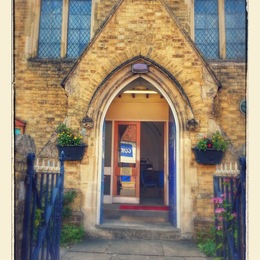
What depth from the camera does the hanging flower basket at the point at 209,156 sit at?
194 inches

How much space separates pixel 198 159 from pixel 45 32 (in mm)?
6436

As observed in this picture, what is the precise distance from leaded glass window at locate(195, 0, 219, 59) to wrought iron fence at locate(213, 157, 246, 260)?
4.16m

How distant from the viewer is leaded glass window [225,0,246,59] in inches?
283

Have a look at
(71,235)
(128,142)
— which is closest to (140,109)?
(128,142)

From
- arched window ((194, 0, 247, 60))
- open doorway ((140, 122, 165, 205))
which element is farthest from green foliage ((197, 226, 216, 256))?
arched window ((194, 0, 247, 60))

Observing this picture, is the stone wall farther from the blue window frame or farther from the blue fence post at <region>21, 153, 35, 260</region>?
the blue window frame

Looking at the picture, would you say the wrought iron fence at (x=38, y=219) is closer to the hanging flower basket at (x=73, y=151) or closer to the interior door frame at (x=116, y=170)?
the hanging flower basket at (x=73, y=151)

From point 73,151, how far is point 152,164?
21.6 feet

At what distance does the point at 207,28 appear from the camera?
7.34 metres

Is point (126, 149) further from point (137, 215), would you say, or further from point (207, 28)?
point (207, 28)

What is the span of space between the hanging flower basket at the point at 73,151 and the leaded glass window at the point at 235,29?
552cm

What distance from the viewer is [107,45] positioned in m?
5.47

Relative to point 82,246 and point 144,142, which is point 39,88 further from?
point 144,142
